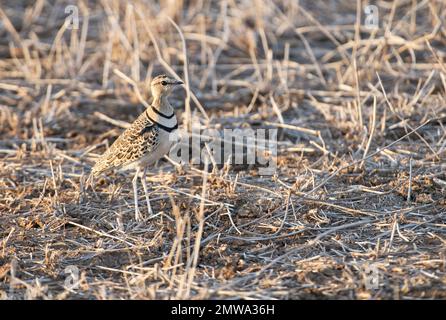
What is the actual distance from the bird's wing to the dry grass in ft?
0.92

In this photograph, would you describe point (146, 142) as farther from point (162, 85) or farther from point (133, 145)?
point (162, 85)

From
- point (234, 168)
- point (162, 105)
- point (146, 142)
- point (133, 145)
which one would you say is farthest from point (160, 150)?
point (234, 168)

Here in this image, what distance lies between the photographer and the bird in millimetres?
5441

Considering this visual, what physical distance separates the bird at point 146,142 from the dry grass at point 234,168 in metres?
0.23

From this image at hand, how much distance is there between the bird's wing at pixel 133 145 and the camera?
17.9 feet

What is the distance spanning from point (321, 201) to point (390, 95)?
2.37m

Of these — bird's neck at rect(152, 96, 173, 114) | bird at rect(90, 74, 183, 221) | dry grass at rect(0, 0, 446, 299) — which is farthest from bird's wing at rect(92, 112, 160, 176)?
dry grass at rect(0, 0, 446, 299)

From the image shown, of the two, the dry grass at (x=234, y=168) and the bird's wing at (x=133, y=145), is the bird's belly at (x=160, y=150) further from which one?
the dry grass at (x=234, y=168)

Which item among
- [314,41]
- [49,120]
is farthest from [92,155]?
[314,41]

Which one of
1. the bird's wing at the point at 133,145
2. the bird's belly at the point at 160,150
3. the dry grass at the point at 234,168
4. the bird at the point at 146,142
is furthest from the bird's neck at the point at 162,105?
the dry grass at the point at 234,168

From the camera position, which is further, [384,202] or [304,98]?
[304,98]

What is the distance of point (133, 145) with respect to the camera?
551cm

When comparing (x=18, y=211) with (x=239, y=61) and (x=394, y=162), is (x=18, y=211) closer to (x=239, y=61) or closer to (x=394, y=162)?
(x=394, y=162)
